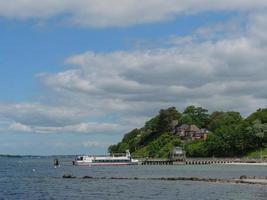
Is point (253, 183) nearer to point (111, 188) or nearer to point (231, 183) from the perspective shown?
point (231, 183)

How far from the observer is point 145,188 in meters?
91.2

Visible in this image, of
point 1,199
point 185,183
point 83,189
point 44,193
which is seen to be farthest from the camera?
point 185,183

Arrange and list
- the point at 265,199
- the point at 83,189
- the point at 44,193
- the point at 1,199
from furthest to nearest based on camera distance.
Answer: the point at 83,189 < the point at 44,193 < the point at 1,199 < the point at 265,199

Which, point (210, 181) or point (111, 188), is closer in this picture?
point (111, 188)

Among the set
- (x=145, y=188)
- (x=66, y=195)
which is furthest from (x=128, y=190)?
(x=66, y=195)

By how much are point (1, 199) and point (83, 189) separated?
18041 mm

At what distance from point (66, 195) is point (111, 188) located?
1341 cm

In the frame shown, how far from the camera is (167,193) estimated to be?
81.1 m

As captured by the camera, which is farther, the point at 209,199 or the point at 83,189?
the point at 83,189

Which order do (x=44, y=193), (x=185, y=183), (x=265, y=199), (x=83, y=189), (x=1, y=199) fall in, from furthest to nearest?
(x=185, y=183)
(x=83, y=189)
(x=44, y=193)
(x=1, y=199)
(x=265, y=199)

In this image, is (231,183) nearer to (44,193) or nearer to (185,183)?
(185,183)

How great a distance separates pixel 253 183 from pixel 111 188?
22.6 metres

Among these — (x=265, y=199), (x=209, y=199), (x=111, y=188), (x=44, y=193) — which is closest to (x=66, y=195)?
(x=44, y=193)

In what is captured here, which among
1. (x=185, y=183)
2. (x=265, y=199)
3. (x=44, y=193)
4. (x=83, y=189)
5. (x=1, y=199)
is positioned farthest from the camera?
(x=185, y=183)
